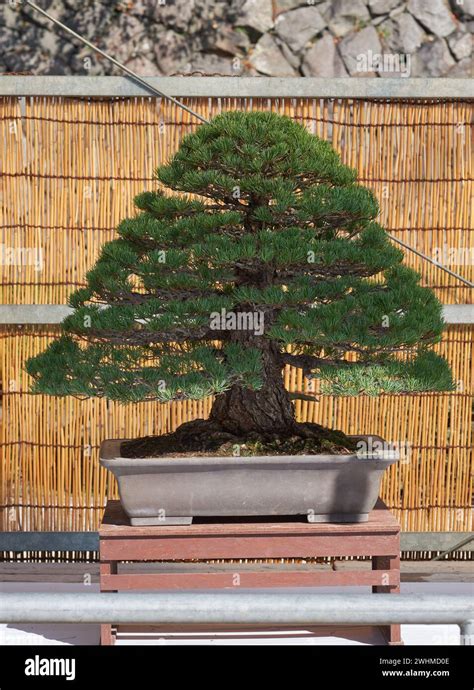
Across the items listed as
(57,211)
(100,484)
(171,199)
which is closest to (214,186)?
(171,199)

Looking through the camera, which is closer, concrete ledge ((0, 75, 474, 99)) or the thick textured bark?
the thick textured bark

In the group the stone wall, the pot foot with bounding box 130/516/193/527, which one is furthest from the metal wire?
the stone wall

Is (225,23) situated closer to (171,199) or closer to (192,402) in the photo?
(192,402)

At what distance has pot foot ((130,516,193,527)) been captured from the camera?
71.5 inches

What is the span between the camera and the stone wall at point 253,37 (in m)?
6.72

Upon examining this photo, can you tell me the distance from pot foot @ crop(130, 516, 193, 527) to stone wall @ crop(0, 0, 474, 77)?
534cm

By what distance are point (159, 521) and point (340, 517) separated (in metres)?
0.34

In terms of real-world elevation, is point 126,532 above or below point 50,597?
below

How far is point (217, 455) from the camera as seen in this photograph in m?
1.81

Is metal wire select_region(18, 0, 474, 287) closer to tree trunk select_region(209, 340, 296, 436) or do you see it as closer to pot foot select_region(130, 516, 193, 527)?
tree trunk select_region(209, 340, 296, 436)

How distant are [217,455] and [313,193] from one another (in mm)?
521

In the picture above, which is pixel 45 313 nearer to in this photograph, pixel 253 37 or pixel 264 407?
pixel 264 407

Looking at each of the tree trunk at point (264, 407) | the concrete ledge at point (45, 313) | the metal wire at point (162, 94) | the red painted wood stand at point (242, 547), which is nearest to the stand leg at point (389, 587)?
the red painted wood stand at point (242, 547)

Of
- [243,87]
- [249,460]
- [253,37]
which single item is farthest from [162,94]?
[253,37]
